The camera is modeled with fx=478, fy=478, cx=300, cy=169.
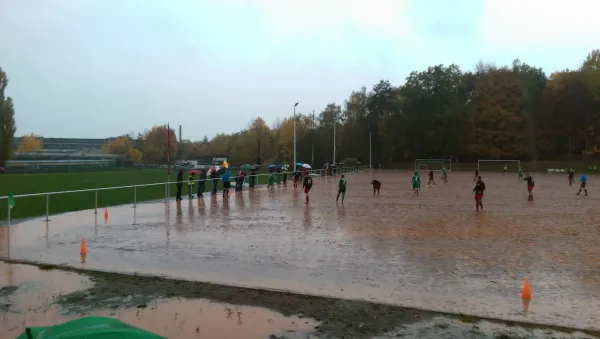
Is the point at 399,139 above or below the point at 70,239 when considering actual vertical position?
above

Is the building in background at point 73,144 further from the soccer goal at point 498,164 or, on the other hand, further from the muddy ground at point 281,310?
the muddy ground at point 281,310

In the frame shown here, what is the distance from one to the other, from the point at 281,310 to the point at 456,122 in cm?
8243

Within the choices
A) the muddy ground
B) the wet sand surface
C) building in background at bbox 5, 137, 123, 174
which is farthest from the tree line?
the muddy ground

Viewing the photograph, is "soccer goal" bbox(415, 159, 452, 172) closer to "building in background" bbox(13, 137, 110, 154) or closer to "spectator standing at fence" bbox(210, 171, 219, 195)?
"spectator standing at fence" bbox(210, 171, 219, 195)

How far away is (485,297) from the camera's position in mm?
6449

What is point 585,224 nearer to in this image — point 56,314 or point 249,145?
point 56,314

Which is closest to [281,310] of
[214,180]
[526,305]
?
[526,305]

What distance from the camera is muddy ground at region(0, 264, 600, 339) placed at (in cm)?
502

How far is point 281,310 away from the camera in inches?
226

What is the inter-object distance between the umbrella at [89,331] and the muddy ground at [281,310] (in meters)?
2.45

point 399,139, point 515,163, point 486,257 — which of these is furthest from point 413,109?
point 486,257

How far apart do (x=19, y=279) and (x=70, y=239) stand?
381 centimetres

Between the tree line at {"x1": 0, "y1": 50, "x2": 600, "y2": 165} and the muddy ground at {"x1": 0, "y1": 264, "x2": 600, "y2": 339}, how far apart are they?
72197mm

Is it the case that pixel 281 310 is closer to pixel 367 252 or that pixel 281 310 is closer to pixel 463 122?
pixel 367 252
